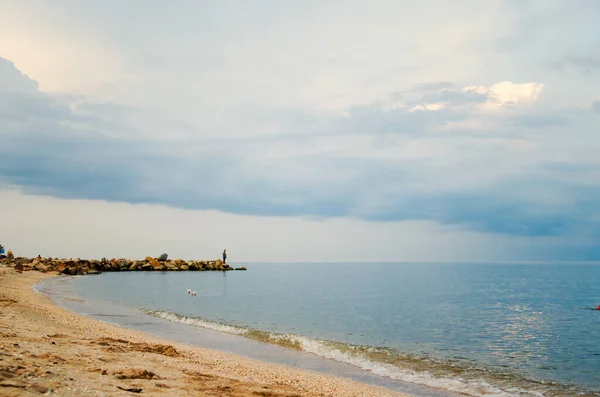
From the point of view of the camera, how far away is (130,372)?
1195 centimetres

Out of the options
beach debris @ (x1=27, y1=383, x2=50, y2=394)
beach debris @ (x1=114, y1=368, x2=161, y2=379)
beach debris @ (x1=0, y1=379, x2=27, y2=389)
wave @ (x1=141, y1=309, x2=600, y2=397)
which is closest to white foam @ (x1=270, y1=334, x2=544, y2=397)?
wave @ (x1=141, y1=309, x2=600, y2=397)

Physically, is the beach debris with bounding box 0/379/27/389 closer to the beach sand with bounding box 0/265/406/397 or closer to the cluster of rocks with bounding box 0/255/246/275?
the beach sand with bounding box 0/265/406/397

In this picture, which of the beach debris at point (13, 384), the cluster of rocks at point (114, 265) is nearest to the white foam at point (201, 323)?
the beach debris at point (13, 384)

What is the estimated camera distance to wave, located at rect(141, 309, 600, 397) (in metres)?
17.2

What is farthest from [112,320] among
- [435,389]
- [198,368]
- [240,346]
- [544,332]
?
[544,332]

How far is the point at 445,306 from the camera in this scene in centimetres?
5131

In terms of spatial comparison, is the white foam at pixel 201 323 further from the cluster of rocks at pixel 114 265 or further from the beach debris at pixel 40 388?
the cluster of rocks at pixel 114 265

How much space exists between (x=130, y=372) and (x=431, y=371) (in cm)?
1359

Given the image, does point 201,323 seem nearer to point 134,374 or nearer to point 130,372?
point 130,372

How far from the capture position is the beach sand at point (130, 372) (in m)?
9.35

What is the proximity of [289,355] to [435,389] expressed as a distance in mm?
8187

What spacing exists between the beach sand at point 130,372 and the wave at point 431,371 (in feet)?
10.7

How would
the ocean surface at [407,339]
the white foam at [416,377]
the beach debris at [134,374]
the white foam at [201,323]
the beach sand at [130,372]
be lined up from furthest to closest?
the white foam at [201,323] → the ocean surface at [407,339] → the white foam at [416,377] → the beach debris at [134,374] → the beach sand at [130,372]

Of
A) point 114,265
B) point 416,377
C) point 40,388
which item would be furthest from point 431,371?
point 114,265
